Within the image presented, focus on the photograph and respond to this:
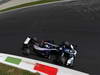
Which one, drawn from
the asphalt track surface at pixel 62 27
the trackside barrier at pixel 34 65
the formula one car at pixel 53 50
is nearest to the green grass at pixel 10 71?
the trackside barrier at pixel 34 65

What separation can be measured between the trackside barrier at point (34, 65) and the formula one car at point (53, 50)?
1.89ft

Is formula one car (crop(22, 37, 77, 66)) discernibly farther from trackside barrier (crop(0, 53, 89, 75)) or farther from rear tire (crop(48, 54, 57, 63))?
trackside barrier (crop(0, 53, 89, 75))

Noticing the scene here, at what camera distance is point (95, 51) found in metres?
14.5

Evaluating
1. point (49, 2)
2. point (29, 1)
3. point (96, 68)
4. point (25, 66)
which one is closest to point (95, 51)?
point (96, 68)

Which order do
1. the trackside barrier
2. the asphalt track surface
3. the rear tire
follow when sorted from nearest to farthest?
1. the trackside barrier
2. the asphalt track surface
3. the rear tire

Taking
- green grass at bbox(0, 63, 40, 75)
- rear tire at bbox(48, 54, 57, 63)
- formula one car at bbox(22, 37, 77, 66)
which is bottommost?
green grass at bbox(0, 63, 40, 75)

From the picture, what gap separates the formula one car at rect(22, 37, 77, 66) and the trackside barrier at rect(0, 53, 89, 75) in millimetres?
577

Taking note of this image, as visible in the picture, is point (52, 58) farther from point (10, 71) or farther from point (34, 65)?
point (10, 71)

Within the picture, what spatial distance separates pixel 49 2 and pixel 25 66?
9571 mm

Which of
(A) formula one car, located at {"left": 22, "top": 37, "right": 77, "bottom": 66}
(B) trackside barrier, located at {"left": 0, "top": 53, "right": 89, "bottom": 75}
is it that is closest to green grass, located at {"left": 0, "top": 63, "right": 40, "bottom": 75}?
(B) trackside barrier, located at {"left": 0, "top": 53, "right": 89, "bottom": 75}

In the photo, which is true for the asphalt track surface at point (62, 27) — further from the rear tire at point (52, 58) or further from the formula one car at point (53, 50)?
the rear tire at point (52, 58)

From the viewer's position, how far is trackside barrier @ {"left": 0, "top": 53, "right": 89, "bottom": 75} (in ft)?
45.0

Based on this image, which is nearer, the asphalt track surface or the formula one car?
the formula one car

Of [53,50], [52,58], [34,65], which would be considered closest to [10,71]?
[34,65]
